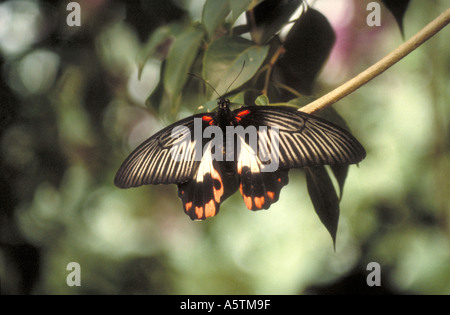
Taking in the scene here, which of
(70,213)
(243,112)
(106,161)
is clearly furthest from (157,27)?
(70,213)

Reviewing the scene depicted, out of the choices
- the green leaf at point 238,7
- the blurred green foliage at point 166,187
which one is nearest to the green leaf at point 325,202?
the green leaf at point 238,7

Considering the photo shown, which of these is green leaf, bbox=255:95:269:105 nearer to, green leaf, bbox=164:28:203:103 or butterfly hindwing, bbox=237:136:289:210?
butterfly hindwing, bbox=237:136:289:210

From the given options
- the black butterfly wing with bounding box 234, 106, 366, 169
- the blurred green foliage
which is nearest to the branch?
the black butterfly wing with bounding box 234, 106, 366, 169

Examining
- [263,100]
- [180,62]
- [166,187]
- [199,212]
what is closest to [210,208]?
[199,212]

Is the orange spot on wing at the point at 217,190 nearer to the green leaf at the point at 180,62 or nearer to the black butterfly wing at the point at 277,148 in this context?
the black butterfly wing at the point at 277,148

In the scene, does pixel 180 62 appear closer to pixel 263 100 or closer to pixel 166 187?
pixel 263 100
